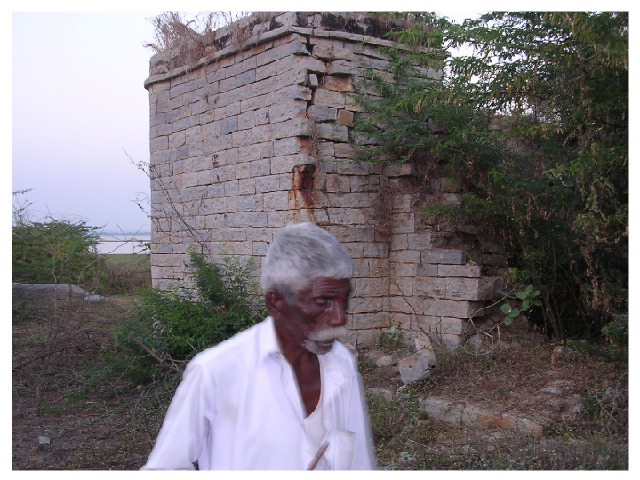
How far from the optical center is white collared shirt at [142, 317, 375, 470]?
5.72 ft

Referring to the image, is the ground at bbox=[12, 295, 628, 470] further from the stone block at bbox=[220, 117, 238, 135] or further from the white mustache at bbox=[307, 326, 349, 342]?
the stone block at bbox=[220, 117, 238, 135]

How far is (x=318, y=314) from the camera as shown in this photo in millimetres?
1957

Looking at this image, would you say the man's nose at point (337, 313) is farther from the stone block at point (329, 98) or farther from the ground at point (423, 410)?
the stone block at point (329, 98)

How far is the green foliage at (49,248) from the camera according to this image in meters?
9.86

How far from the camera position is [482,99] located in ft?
18.1

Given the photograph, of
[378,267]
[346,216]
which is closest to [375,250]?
[378,267]

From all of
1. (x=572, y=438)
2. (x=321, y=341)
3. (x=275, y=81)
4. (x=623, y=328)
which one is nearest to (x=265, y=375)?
(x=321, y=341)

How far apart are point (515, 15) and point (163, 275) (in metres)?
5.60

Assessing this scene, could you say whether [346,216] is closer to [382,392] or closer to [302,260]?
[382,392]

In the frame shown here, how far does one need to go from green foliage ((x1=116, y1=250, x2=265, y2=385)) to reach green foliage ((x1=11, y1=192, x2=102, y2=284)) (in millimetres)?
4300

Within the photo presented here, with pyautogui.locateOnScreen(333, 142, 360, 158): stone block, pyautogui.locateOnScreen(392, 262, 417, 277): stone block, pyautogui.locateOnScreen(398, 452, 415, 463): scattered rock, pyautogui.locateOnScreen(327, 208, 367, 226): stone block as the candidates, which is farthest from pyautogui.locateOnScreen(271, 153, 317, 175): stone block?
pyautogui.locateOnScreen(398, 452, 415, 463): scattered rock

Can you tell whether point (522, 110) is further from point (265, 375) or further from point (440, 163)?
point (265, 375)

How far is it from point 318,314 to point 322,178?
4233mm

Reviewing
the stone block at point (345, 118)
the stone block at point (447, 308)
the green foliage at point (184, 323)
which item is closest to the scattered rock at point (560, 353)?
the stone block at point (447, 308)
